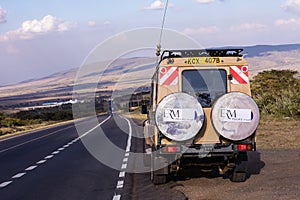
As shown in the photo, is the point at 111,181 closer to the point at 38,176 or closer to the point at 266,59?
the point at 38,176

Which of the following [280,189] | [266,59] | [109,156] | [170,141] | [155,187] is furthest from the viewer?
[266,59]

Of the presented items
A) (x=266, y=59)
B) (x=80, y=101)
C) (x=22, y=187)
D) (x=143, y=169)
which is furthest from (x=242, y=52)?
(x=266, y=59)

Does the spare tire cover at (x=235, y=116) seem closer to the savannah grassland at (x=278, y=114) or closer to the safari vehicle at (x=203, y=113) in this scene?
the safari vehicle at (x=203, y=113)

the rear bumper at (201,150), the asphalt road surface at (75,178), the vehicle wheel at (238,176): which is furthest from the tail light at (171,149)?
the vehicle wheel at (238,176)

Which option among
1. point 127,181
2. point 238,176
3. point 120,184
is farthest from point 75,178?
point 238,176

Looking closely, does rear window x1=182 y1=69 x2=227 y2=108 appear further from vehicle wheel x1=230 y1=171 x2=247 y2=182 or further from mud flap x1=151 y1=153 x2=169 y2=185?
vehicle wheel x1=230 y1=171 x2=247 y2=182

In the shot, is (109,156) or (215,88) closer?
(215,88)

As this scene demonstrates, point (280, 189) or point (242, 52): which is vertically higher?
point (242, 52)

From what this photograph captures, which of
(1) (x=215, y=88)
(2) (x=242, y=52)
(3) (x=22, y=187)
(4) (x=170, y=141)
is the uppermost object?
(2) (x=242, y=52)

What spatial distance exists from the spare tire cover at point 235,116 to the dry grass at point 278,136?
8816 mm

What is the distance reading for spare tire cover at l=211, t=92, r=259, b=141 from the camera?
1135cm

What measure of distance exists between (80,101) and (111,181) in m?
82.0

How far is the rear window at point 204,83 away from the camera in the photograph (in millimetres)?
12297

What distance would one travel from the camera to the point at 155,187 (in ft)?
41.0
